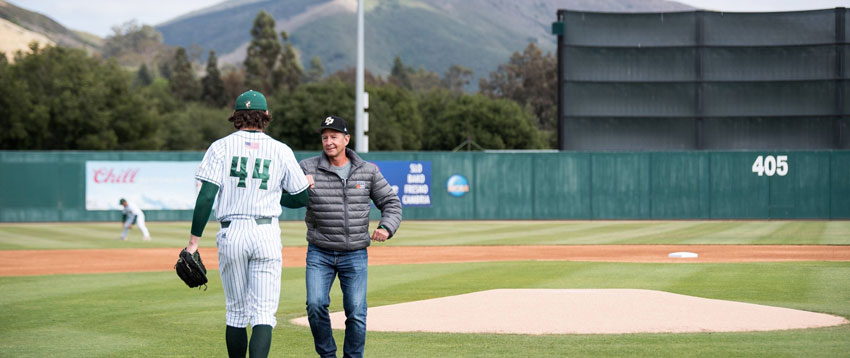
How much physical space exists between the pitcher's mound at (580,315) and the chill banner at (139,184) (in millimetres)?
22574

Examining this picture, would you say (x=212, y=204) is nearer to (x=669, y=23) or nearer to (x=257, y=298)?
(x=257, y=298)

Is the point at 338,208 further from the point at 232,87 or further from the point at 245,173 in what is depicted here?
the point at 232,87

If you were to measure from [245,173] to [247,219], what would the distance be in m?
0.29

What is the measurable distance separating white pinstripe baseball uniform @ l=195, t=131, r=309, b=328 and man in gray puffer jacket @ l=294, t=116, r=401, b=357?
636mm

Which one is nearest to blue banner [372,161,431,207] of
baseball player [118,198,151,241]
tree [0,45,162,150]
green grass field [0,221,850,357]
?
green grass field [0,221,850,357]

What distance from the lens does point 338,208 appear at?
6656 millimetres

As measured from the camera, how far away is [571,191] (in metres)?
33.1

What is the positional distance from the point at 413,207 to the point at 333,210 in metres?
26.3

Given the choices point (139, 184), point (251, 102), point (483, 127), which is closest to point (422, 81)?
point (483, 127)

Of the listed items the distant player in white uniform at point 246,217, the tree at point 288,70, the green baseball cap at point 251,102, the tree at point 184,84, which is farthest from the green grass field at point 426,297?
the tree at point 184,84

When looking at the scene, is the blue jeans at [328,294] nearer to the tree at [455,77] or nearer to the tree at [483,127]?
the tree at [483,127]

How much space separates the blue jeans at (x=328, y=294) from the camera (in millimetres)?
6625

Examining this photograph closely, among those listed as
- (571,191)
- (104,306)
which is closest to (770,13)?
(571,191)

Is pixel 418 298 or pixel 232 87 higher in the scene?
pixel 232 87
